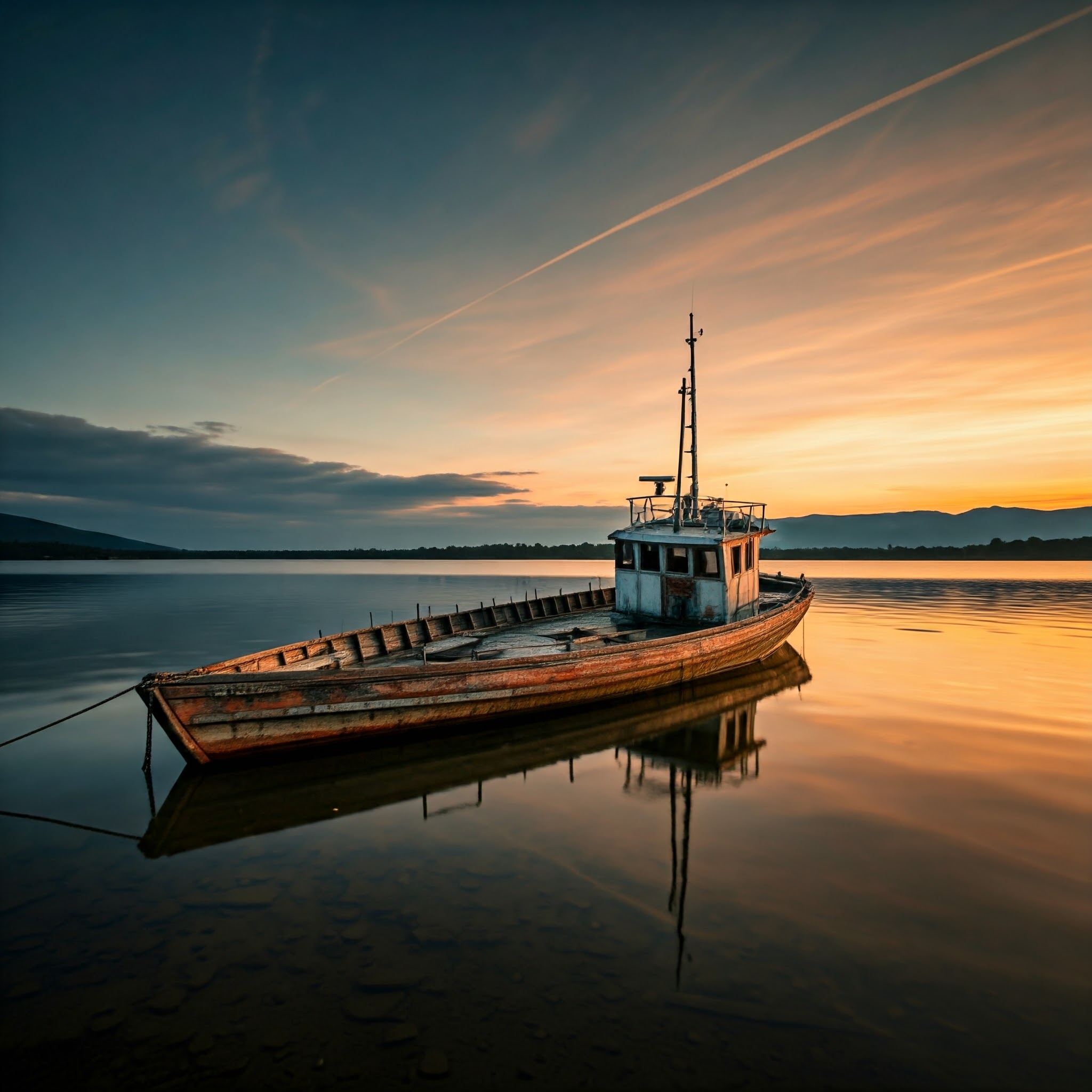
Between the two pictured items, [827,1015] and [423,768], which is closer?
[827,1015]

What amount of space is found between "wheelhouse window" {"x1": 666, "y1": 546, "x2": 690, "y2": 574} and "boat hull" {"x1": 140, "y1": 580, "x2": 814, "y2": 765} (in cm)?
306

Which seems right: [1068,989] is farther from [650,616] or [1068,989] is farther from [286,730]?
[650,616]

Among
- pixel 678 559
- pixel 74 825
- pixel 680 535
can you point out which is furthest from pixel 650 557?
pixel 74 825

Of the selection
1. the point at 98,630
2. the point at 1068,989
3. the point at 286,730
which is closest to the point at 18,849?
the point at 286,730

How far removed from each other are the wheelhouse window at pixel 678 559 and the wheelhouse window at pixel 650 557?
1.23 ft

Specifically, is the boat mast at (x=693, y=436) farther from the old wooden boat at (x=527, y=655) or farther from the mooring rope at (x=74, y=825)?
the mooring rope at (x=74, y=825)

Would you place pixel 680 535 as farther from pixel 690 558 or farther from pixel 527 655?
pixel 527 655

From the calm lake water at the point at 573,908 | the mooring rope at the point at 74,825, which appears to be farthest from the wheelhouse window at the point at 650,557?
the mooring rope at the point at 74,825

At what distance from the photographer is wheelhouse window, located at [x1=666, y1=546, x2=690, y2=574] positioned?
61.7 ft

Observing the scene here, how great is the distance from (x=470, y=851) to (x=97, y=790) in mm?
7798

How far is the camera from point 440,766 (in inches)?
456

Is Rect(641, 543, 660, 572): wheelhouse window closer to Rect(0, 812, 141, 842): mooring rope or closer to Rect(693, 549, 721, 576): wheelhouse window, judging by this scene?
Rect(693, 549, 721, 576): wheelhouse window

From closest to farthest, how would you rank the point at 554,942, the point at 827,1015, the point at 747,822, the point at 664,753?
the point at 827,1015, the point at 554,942, the point at 747,822, the point at 664,753

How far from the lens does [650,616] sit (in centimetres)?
1966
